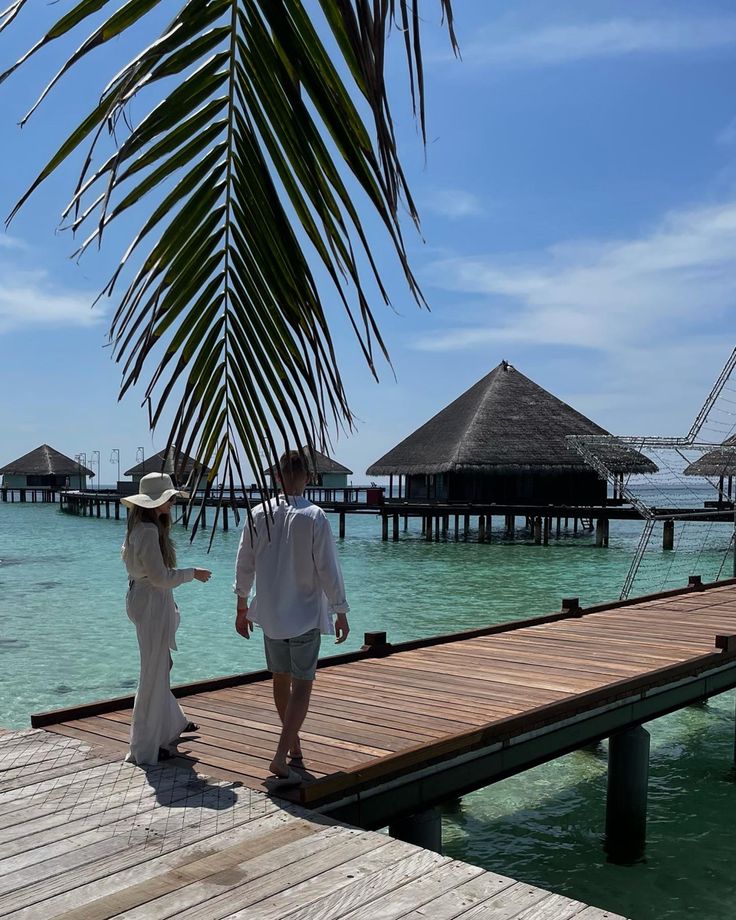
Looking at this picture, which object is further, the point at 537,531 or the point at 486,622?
the point at 537,531

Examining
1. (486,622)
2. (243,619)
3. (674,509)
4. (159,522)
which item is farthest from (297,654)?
(674,509)

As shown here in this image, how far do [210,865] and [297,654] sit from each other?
0.98 meters

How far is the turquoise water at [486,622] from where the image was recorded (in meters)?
6.34

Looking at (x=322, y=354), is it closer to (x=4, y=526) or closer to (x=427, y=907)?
(x=427, y=907)

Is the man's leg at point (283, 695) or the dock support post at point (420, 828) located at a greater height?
the man's leg at point (283, 695)

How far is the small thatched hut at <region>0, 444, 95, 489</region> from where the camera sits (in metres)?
76.0

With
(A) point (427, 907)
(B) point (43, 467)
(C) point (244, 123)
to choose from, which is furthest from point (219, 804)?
(B) point (43, 467)

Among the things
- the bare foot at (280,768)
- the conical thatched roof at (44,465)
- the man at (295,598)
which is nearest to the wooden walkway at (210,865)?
the bare foot at (280,768)

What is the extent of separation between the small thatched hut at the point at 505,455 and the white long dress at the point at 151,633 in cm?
3151

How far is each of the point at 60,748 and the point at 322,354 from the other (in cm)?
→ 370

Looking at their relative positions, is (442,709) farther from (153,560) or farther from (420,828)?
(153,560)

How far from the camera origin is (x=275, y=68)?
1.42 metres

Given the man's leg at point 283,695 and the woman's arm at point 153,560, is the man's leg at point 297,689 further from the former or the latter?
the woman's arm at point 153,560

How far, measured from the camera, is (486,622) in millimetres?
17469
